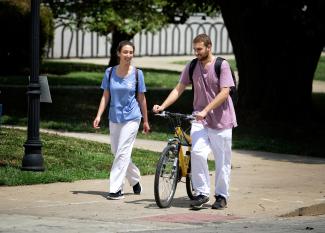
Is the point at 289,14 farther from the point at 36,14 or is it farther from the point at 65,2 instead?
the point at 65,2

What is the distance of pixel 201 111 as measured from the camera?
11.7 metres

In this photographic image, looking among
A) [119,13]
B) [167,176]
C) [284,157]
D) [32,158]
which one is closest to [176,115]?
[167,176]

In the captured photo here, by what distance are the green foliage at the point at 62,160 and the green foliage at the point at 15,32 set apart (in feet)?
32.7

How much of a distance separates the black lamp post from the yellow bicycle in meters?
2.35

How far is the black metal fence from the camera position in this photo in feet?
129

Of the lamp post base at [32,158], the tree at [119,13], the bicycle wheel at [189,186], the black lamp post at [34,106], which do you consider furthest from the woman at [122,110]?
the tree at [119,13]

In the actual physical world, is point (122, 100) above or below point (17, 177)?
above

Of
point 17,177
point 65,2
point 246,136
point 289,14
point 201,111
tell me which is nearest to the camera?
point 201,111

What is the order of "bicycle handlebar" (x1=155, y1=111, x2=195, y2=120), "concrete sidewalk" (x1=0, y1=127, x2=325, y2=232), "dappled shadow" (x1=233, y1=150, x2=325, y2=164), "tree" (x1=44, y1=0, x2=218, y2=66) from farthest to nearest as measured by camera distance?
"tree" (x1=44, y1=0, x2=218, y2=66) < "dappled shadow" (x1=233, y1=150, x2=325, y2=164) < "bicycle handlebar" (x1=155, y1=111, x2=195, y2=120) < "concrete sidewalk" (x1=0, y1=127, x2=325, y2=232)

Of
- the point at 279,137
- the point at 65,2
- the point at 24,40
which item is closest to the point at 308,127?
the point at 279,137

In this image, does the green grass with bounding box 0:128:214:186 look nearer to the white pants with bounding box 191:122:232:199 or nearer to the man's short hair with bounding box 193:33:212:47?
the white pants with bounding box 191:122:232:199

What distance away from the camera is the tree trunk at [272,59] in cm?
2228

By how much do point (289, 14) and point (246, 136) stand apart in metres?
2.85

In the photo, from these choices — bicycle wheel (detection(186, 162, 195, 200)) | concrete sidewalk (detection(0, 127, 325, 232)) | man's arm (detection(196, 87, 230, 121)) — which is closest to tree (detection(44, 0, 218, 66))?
concrete sidewalk (detection(0, 127, 325, 232))
